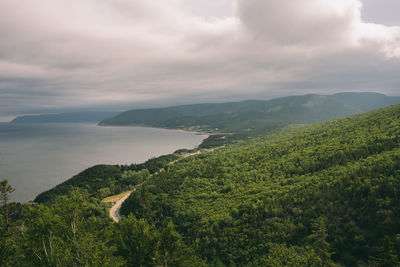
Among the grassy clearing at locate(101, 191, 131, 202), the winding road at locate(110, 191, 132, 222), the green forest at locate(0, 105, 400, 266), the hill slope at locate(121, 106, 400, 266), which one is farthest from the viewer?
the grassy clearing at locate(101, 191, 131, 202)

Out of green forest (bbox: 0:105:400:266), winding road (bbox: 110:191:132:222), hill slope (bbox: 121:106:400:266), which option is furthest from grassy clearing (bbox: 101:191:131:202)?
hill slope (bbox: 121:106:400:266)

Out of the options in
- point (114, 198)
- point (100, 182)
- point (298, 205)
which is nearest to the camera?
point (298, 205)

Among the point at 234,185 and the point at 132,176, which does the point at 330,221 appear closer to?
the point at 234,185

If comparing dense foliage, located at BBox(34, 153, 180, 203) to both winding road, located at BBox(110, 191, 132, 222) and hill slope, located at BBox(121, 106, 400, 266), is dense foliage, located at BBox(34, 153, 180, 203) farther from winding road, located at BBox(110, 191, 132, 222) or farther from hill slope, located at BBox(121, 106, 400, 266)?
hill slope, located at BBox(121, 106, 400, 266)

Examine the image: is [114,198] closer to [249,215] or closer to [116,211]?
[116,211]

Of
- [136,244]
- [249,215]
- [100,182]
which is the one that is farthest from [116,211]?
[136,244]

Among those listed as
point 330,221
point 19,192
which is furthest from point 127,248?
point 19,192
